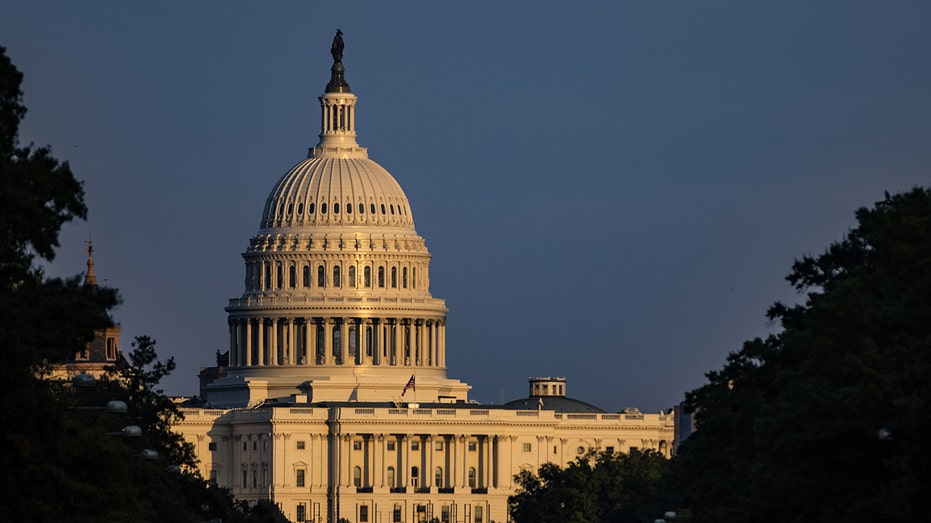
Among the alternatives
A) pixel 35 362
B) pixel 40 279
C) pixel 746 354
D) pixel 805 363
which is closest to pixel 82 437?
pixel 40 279

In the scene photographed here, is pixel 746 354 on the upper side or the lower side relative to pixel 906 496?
upper

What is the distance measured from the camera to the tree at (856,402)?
98250 mm

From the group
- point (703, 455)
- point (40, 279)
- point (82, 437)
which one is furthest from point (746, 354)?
point (40, 279)

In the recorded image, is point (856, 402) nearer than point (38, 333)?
No

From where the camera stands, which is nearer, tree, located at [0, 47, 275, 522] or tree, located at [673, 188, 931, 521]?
tree, located at [0, 47, 275, 522]

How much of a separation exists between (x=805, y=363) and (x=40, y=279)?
116ft

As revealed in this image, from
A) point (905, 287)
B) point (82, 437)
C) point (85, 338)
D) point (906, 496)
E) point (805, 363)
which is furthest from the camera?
point (805, 363)

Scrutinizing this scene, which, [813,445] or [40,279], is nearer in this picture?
[40,279]

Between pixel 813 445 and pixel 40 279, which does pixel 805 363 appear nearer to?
pixel 813 445

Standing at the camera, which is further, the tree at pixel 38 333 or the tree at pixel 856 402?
the tree at pixel 856 402

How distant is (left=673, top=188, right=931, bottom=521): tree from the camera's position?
9825 cm

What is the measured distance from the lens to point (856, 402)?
10081 centimetres

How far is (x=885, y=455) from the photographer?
101188 millimetres

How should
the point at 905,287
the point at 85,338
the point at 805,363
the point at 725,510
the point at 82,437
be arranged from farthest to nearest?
Result: the point at 725,510, the point at 805,363, the point at 905,287, the point at 82,437, the point at 85,338
